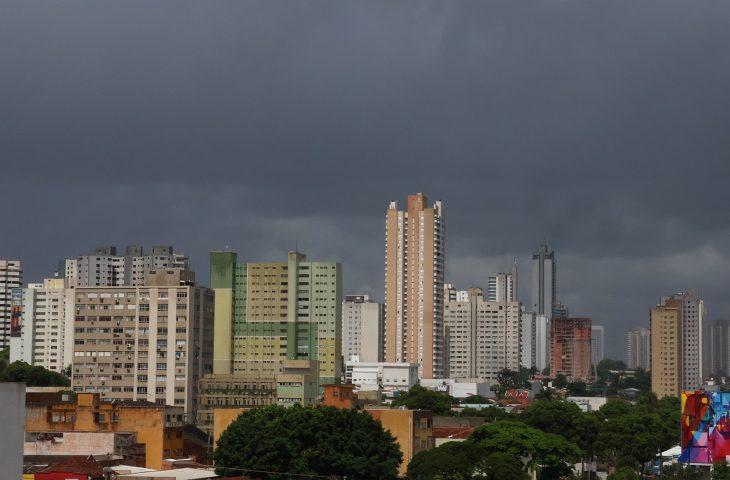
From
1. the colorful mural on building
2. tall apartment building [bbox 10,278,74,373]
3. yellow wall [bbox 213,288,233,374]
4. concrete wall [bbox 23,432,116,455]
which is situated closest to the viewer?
concrete wall [bbox 23,432,116,455]

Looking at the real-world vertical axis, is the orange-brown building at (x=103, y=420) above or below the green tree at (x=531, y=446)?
above

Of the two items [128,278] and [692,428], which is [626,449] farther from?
[128,278]

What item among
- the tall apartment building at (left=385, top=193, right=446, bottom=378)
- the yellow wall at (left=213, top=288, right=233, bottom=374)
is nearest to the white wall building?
the tall apartment building at (left=385, top=193, right=446, bottom=378)

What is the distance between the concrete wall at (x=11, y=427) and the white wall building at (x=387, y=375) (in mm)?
152199

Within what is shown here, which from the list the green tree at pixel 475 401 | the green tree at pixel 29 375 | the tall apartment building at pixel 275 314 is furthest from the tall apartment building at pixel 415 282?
the green tree at pixel 29 375

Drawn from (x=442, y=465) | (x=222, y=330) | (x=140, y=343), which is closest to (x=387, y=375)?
(x=222, y=330)

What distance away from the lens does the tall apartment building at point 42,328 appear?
17850 centimetres

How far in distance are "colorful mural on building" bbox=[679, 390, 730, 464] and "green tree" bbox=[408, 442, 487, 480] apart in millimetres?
26023

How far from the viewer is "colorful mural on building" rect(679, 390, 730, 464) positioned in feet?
274

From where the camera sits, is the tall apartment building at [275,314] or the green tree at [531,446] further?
the tall apartment building at [275,314]

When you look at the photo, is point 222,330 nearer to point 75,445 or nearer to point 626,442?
point 626,442

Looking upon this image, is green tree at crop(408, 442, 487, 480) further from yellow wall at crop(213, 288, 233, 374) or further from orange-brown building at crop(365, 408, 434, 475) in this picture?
yellow wall at crop(213, 288, 233, 374)

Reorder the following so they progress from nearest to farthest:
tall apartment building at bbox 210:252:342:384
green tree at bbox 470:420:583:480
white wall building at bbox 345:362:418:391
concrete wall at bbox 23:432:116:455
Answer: concrete wall at bbox 23:432:116:455
green tree at bbox 470:420:583:480
tall apartment building at bbox 210:252:342:384
white wall building at bbox 345:362:418:391

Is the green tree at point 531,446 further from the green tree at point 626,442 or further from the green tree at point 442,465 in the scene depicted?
the green tree at point 626,442
